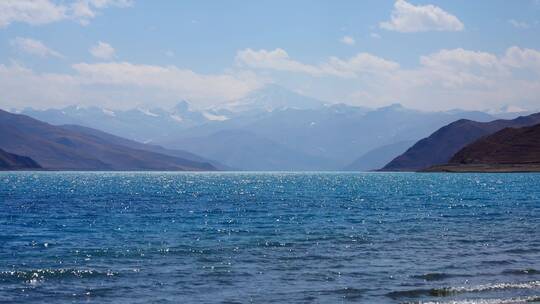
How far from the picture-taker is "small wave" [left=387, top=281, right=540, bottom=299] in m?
35.4

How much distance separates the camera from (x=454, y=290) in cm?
3619

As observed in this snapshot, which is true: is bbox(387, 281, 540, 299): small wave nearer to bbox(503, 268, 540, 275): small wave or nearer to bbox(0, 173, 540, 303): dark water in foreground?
bbox(0, 173, 540, 303): dark water in foreground

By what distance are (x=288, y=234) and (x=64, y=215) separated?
118 feet

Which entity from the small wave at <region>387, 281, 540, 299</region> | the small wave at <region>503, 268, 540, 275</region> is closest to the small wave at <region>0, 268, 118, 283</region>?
the small wave at <region>387, 281, 540, 299</region>

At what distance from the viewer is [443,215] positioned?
281ft

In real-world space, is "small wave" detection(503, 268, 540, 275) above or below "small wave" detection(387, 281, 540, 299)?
above

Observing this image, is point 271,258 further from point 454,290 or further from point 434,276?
point 454,290

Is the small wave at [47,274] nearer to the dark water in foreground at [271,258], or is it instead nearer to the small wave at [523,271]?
the dark water in foreground at [271,258]

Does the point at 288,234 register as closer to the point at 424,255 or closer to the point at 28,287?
the point at 424,255

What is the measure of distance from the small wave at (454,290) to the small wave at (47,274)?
17456 millimetres

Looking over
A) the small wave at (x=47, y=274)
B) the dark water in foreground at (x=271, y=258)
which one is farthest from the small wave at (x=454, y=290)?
the small wave at (x=47, y=274)

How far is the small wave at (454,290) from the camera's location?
35406 mm

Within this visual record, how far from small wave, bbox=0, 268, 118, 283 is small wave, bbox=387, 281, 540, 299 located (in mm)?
17456

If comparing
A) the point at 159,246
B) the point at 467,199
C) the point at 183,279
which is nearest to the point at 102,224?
the point at 159,246
